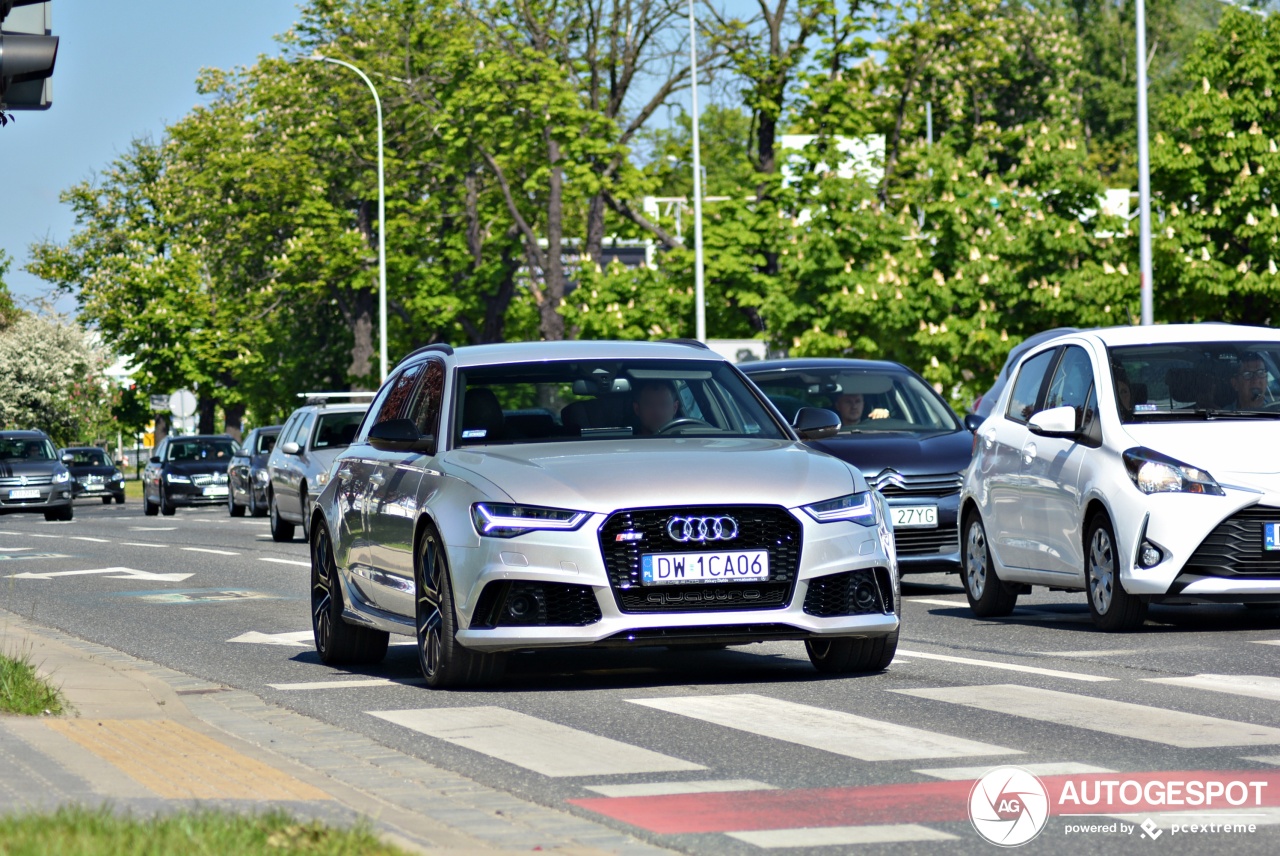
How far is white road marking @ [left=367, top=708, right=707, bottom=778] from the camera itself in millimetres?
7547

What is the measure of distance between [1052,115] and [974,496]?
6489cm

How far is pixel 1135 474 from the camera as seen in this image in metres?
12.1

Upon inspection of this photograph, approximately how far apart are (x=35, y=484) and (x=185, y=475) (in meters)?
4.35

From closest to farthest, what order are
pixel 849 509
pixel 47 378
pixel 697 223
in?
pixel 849 509, pixel 697 223, pixel 47 378

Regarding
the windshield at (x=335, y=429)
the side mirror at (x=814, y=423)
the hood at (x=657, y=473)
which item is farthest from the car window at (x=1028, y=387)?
the windshield at (x=335, y=429)

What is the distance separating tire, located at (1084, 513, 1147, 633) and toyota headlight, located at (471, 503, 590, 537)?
412 cm

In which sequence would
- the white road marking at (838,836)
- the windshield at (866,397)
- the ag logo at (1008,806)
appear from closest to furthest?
1. the white road marking at (838,836)
2. the ag logo at (1008,806)
3. the windshield at (866,397)

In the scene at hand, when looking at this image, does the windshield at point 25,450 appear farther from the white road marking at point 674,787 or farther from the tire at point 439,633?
the white road marking at point 674,787

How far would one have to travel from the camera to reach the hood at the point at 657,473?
930 cm

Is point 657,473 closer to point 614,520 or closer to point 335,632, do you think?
point 614,520

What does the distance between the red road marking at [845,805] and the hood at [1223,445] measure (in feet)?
16.8

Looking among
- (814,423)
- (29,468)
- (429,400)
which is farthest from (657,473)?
(29,468)

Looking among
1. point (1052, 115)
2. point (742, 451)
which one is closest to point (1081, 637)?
point (742, 451)

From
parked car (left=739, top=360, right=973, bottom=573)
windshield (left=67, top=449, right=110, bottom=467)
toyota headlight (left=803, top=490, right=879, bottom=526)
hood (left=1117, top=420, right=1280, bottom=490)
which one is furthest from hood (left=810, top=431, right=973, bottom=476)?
windshield (left=67, top=449, right=110, bottom=467)
